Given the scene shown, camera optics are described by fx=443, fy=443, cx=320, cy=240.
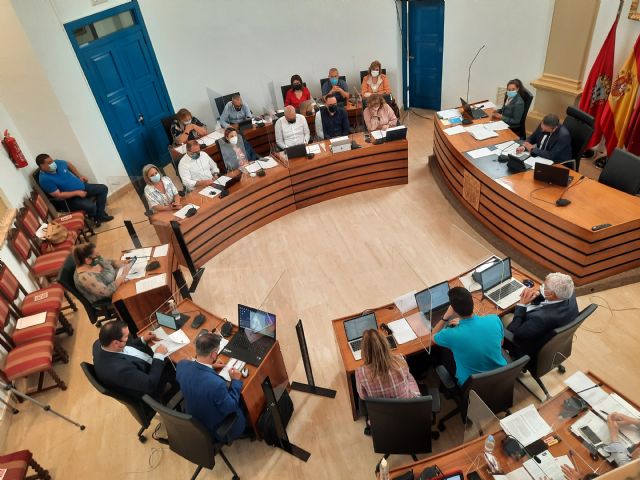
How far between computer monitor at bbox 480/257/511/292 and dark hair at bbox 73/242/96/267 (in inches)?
145

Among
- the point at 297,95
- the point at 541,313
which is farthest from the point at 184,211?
the point at 541,313

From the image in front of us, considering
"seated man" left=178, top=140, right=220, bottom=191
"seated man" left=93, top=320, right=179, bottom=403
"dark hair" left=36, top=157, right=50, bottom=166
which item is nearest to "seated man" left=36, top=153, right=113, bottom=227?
"dark hair" left=36, top=157, right=50, bottom=166

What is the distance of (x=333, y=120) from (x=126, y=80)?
3475 mm

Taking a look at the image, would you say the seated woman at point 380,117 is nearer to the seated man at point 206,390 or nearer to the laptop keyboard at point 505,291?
the laptop keyboard at point 505,291

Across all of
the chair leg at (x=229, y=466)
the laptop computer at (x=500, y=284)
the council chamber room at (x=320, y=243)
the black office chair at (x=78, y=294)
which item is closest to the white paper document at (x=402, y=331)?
the council chamber room at (x=320, y=243)

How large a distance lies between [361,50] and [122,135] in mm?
4747

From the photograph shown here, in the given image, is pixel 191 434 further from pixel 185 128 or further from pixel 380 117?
pixel 185 128

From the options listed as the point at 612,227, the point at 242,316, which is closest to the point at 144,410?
the point at 242,316

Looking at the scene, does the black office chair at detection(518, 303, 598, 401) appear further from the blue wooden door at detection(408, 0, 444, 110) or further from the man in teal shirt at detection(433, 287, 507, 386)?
the blue wooden door at detection(408, 0, 444, 110)

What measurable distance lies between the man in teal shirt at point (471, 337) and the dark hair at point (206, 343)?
5.20ft

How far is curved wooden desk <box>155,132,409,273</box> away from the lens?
551cm

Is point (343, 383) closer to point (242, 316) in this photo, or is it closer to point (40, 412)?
point (242, 316)

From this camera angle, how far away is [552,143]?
5.37 m

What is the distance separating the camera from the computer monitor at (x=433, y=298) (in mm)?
3658
